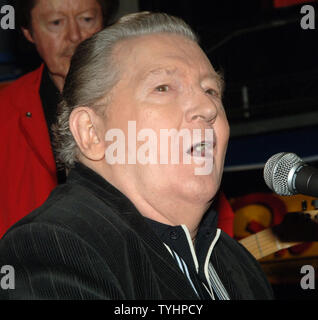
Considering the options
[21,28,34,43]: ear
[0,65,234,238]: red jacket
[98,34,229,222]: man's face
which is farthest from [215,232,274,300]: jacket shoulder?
[21,28,34,43]: ear

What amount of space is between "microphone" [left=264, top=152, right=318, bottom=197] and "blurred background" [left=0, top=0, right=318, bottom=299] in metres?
1.52

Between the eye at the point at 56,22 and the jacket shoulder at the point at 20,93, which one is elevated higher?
the eye at the point at 56,22

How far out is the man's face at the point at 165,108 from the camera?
4.97 ft

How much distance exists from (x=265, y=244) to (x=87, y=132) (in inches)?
46.5

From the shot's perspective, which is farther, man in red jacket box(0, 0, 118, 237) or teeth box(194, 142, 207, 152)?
→ man in red jacket box(0, 0, 118, 237)

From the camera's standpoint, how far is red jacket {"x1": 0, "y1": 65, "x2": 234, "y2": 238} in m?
2.46

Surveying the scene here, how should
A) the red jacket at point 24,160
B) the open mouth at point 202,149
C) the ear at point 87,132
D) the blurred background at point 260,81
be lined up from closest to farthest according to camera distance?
the open mouth at point 202,149 < the ear at point 87,132 < the red jacket at point 24,160 < the blurred background at point 260,81

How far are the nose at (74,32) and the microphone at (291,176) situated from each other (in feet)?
4.67

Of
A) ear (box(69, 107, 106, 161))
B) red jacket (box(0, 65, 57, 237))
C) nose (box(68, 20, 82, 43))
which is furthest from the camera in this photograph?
nose (box(68, 20, 82, 43))

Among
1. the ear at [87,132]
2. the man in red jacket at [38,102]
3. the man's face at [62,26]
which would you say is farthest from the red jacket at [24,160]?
the ear at [87,132]

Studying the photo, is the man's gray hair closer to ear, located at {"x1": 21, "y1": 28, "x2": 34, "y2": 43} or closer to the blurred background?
ear, located at {"x1": 21, "y1": 28, "x2": 34, "y2": 43}

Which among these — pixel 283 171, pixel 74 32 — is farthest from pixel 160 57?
pixel 74 32

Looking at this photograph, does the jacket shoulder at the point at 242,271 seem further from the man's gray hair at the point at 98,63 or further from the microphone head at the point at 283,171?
the man's gray hair at the point at 98,63

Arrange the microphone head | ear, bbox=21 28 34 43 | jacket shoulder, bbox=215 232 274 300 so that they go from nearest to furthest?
the microphone head < jacket shoulder, bbox=215 232 274 300 < ear, bbox=21 28 34 43
